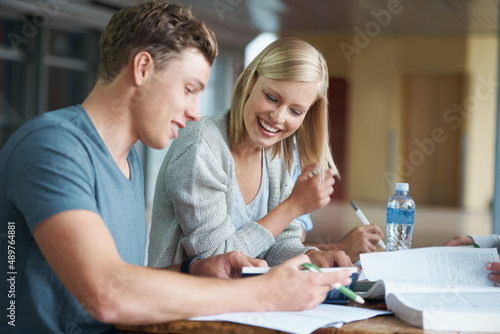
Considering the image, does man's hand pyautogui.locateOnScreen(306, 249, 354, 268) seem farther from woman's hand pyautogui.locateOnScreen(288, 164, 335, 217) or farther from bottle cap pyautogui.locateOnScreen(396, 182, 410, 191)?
bottle cap pyautogui.locateOnScreen(396, 182, 410, 191)

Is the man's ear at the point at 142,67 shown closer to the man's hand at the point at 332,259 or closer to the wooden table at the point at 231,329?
the wooden table at the point at 231,329

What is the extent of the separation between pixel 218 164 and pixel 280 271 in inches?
24.3

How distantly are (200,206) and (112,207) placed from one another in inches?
15.9

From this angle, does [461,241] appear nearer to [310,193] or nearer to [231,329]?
[310,193]

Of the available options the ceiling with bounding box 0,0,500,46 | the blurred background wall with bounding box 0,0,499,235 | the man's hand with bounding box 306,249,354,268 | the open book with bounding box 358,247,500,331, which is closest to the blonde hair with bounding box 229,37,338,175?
the man's hand with bounding box 306,249,354,268

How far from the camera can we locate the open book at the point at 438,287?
45.8 inches

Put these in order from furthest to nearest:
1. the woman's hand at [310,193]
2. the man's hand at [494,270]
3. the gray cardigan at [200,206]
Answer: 1. the woman's hand at [310,193]
2. the gray cardigan at [200,206]
3. the man's hand at [494,270]

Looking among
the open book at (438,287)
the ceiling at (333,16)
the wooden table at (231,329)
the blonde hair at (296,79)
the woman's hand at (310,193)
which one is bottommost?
the wooden table at (231,329)

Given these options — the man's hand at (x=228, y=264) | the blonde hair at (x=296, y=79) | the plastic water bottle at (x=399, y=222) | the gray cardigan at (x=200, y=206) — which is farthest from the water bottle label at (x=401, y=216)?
the man's hand at (x=228, y=264)

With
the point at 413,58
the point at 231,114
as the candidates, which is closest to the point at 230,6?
the point at 413,58

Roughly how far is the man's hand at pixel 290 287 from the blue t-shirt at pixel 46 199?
34cm

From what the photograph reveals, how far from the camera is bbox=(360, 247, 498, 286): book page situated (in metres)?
1.53

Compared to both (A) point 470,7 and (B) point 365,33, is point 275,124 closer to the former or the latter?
(A) point 470,7

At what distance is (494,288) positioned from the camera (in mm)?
1476
